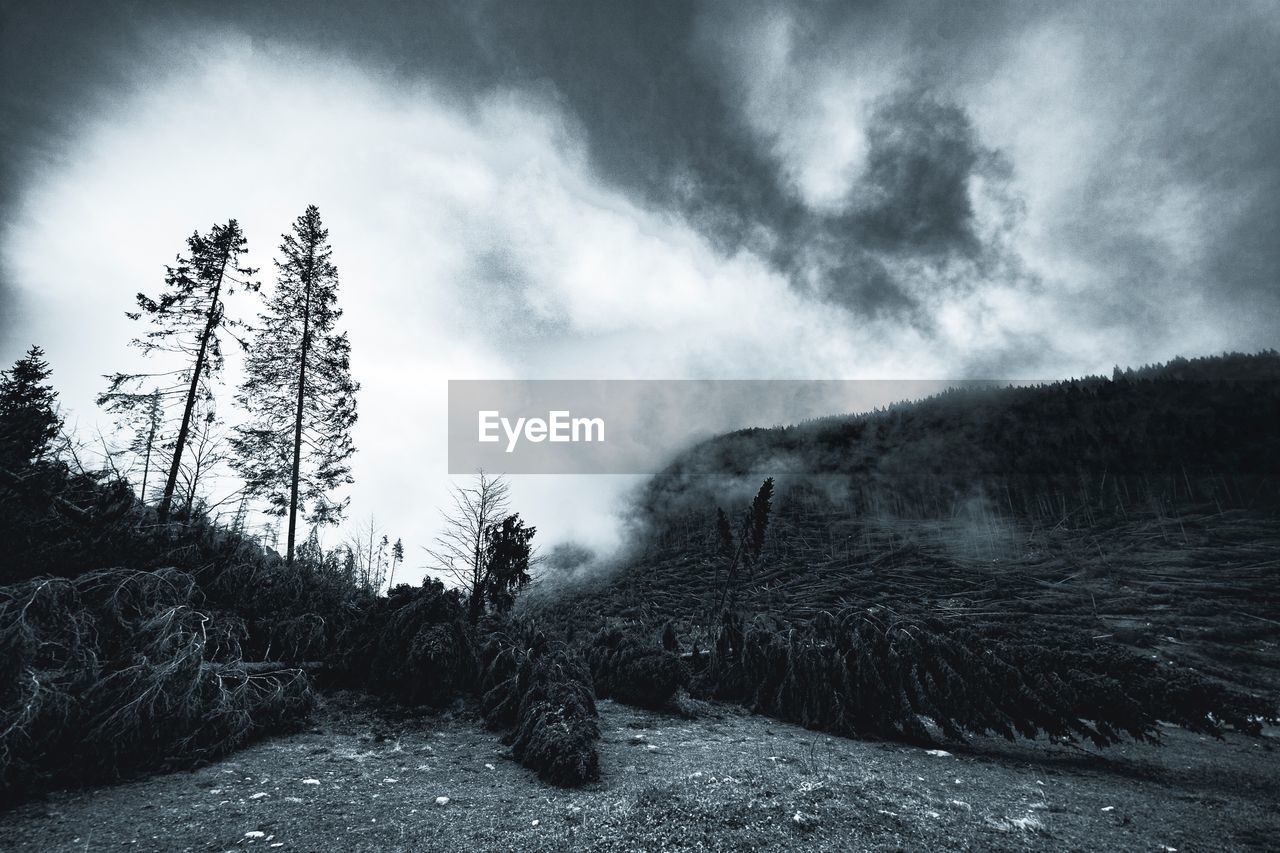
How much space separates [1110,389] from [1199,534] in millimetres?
40033

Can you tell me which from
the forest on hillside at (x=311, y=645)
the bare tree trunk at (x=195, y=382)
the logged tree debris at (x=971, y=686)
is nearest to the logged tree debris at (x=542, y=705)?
the forest on hillside at (x=311, y=645)

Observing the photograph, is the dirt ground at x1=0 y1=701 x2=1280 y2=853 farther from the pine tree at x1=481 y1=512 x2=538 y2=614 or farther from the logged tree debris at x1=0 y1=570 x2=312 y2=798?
the pine tree at x1=481 y1=512 x2=538 y2=614

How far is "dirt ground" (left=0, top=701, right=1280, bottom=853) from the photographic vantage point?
438 centimetres

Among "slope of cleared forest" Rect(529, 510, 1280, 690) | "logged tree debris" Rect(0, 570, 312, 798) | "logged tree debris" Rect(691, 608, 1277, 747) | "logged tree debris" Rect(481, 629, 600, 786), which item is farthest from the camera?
"slope of cleared forest" Rect(529, 510, 1280, 690)

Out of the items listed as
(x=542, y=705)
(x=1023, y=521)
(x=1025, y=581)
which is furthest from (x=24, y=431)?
(x=1023, y=521)

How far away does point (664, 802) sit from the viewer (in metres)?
5.14

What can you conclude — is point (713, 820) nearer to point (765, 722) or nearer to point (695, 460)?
point (765, 722)

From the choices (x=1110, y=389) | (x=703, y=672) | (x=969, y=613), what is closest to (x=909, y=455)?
(x=1110, y=389)

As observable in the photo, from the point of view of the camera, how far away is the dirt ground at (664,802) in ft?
14.4

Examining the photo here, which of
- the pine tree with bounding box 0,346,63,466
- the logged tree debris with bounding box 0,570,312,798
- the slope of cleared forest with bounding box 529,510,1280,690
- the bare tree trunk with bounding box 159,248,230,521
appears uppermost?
the bare tree trunk with bounding box 159,248,230,521

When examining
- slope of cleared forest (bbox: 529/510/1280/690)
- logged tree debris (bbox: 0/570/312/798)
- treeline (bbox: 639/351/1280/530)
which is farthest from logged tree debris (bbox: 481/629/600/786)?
treeline (bbox: 639/351/1280/530)

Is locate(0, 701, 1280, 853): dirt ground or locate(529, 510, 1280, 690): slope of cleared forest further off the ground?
locate(0, 701, 1280, 853): dirt ground

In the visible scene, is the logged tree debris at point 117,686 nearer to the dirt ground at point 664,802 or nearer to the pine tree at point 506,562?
the dirt ground at point 664,802

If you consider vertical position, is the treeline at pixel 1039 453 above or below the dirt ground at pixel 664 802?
above
